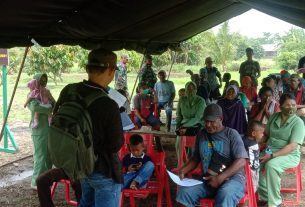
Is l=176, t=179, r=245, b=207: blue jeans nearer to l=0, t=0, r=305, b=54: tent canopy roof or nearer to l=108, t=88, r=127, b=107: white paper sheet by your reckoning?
l=108, t=88, r=127, b=107: white paper sheet

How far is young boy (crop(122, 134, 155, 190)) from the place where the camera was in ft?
13.0

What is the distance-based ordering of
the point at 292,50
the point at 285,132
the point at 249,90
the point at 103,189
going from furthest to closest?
1. the point at 292,50
2. the point at 249,90
3. the point at 285,132
4. the point at 103,189

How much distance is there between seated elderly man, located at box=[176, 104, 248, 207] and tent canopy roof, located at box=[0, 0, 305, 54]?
1.19 m

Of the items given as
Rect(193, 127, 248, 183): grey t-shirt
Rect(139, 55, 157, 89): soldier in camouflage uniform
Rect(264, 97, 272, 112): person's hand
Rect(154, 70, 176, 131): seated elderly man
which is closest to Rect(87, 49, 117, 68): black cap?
Rect(193, 127, 248, 183): grey t-shirt

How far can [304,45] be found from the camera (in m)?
30.0

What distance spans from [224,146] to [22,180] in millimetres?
3530

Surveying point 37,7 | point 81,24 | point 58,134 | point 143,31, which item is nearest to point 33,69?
point 143,31

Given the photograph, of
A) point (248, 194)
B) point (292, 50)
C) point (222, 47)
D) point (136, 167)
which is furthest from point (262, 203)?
point (292, 50)

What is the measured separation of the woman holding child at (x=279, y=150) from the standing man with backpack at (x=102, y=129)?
2.51 metres

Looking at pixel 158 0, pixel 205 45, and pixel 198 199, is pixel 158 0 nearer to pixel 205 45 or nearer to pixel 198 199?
pixel 198 199

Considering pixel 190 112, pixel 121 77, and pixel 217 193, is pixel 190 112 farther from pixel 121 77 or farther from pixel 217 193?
pixel 121 77

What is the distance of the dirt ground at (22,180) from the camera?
16.1 ft

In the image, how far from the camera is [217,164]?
12.2ft

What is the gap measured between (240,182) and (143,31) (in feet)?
13.0
